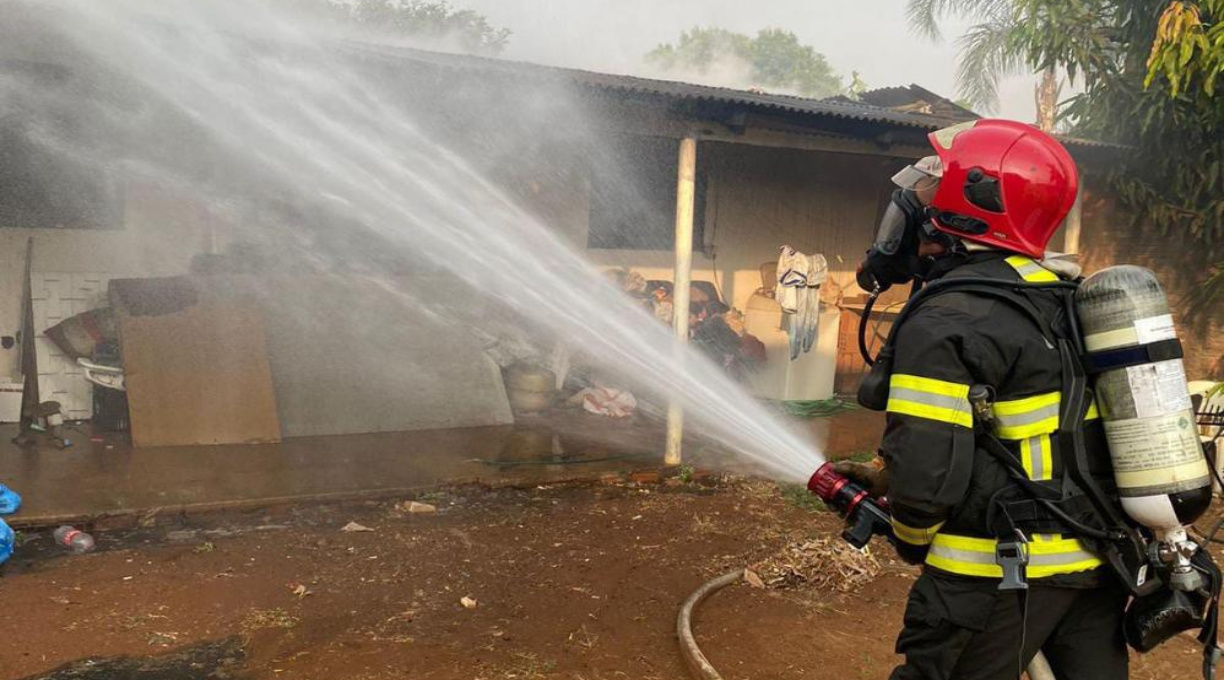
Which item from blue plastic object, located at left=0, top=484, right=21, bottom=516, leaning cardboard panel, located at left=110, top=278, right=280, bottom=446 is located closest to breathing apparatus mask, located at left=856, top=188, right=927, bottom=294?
blue plastic object, located at left=0, top=484, right=21, bottom=516

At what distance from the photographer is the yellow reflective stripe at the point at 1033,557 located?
7.39 ft

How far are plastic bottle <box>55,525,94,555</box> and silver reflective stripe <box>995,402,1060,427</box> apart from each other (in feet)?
17.4

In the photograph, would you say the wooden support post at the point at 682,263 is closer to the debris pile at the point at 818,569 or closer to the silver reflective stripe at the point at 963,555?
the debris pile at the point at 818,569

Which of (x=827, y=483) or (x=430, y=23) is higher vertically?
(x=430, y=23)

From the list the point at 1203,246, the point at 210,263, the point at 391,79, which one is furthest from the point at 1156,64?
the point at 210,263

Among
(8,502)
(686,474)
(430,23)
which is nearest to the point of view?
(8,502)

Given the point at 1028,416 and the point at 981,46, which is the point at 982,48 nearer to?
Answer: the point at 981,46

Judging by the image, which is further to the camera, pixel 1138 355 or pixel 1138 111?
pixel 1138 111

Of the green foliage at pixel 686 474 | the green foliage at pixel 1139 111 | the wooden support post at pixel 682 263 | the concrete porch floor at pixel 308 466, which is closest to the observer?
the concrete porch floor at pixel 308 466

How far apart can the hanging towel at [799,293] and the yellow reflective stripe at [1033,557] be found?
8.16 metres

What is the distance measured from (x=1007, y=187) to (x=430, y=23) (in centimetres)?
2922

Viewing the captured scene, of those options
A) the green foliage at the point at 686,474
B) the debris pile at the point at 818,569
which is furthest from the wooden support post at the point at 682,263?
the debris pile at the point at 818,569

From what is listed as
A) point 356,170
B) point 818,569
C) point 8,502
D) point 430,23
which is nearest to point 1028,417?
point 818,569

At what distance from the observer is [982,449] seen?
228 cm
